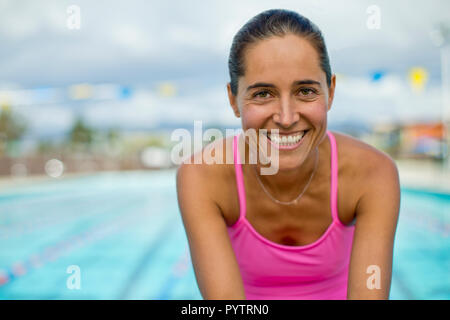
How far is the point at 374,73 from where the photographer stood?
23.0ft

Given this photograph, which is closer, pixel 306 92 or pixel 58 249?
pixel 306 92

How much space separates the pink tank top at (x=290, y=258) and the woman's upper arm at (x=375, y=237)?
5.8 inches

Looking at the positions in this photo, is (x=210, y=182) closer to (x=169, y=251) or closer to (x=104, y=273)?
(x=104, y=273)

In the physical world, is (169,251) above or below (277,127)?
below

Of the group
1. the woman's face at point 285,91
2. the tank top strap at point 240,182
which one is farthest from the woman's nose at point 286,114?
the tank top strap at point 240,182

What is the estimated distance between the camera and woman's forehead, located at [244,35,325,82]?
1.14 metres

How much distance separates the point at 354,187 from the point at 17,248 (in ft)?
17.0

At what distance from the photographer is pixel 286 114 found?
3.86 ft

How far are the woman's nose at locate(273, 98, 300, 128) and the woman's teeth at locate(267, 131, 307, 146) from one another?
5 cm

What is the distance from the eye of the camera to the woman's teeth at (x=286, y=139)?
125 cm

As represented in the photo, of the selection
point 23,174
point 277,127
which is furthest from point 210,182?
point 23,174

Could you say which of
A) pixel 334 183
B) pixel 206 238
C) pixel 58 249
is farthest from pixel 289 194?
pixel 58 249

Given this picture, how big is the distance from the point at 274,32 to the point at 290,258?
76 centimetres

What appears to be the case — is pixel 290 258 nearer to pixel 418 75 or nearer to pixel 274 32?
pixel 274 32
